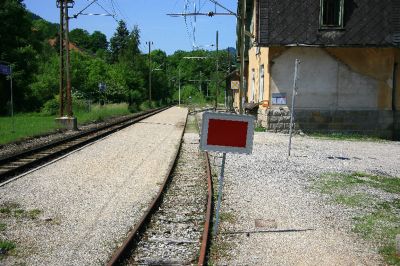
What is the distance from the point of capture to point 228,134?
6148mm

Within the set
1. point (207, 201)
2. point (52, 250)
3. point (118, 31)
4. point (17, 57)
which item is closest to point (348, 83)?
point (207, 201)

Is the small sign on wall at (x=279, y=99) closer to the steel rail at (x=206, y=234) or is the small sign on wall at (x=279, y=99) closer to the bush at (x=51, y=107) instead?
the steel rail at (x=206, y=234)

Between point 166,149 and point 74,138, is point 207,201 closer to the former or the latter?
point 166,149

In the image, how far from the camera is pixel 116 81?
172ft

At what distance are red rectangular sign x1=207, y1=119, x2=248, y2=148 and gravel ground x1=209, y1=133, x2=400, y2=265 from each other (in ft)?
4.28

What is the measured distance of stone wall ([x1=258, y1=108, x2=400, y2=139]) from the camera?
73.9ft

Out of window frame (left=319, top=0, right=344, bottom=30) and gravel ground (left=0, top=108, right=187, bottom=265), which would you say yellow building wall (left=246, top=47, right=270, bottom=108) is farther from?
gravel ground (left=0, top=108, right=187, bottom=265)

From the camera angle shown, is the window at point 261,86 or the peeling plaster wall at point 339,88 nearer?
the peeling plaster wall at point 339,88

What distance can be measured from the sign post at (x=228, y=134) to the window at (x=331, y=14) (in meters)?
17.8

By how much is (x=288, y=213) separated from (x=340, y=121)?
16040 mm

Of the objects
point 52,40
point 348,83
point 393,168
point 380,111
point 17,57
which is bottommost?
point 393,168

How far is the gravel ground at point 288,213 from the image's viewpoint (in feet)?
18.3

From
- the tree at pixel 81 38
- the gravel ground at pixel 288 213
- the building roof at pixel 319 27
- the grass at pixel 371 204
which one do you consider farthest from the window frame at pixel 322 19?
the tree at pixel 81 38

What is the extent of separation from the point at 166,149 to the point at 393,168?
7403 millimetres
